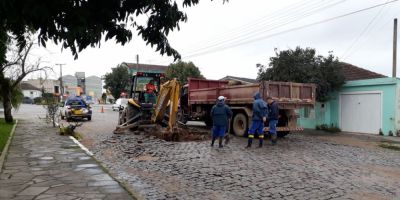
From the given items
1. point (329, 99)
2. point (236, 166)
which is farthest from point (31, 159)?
Answer: point (329, 99)

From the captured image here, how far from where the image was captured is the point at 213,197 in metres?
6.32

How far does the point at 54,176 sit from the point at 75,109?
1813cm

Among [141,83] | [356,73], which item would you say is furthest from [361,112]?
[141,83]

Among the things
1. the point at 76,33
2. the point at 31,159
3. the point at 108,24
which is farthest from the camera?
the point at 31,159

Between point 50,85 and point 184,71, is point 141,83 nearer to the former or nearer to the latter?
point 184,71

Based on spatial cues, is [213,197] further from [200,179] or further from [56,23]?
[56,23]

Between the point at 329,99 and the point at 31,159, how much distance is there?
15.6 meters

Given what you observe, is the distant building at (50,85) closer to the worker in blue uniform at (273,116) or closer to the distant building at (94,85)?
the distant building at (94,85)

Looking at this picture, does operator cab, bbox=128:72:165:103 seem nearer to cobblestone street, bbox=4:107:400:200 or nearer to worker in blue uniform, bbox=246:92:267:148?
cobblestone street, bbox=4:107:400:200

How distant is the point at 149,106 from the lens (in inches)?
656

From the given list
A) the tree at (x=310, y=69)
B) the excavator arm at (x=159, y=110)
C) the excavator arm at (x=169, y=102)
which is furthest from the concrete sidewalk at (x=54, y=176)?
the tree at (x=310, y=69)

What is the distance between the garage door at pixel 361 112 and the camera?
18.7 metres

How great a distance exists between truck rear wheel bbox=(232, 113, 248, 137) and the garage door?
7.76 metres

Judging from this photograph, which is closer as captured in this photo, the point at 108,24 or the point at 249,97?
the point at 108,24
